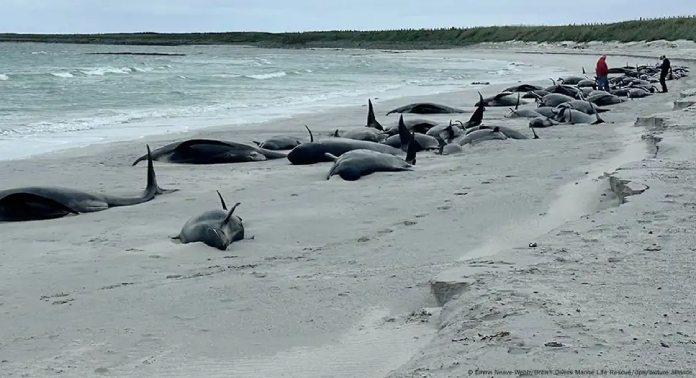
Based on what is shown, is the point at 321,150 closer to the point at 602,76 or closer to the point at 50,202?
the point at 50,202

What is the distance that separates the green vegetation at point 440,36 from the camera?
2613 inches

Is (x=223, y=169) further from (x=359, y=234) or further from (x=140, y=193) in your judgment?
(x=359, y=234)

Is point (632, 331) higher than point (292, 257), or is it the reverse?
point (632, 331)

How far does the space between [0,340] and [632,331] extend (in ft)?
9.75

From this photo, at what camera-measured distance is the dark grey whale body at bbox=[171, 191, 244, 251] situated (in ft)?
19.9

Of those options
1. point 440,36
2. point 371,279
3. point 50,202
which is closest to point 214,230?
point 371,279

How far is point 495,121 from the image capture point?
15469 millimetres

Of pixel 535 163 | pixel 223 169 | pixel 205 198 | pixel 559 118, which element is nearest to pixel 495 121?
pixel 559 118

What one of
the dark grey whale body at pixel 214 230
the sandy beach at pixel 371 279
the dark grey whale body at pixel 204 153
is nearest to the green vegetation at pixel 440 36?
the dark grey whale body at pixel 204 153

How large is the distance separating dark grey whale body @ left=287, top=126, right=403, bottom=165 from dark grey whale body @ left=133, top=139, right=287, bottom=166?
68 centimetres

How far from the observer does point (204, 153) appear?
10.7 m

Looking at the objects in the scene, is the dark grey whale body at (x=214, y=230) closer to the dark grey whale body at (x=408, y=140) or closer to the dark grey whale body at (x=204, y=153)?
the dark grey whale body at (x=204, y=153)

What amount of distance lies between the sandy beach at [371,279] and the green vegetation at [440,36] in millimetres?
52408

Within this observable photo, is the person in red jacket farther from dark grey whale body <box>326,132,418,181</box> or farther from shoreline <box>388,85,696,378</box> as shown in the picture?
shoreline <box>388,85,696,378</box>
